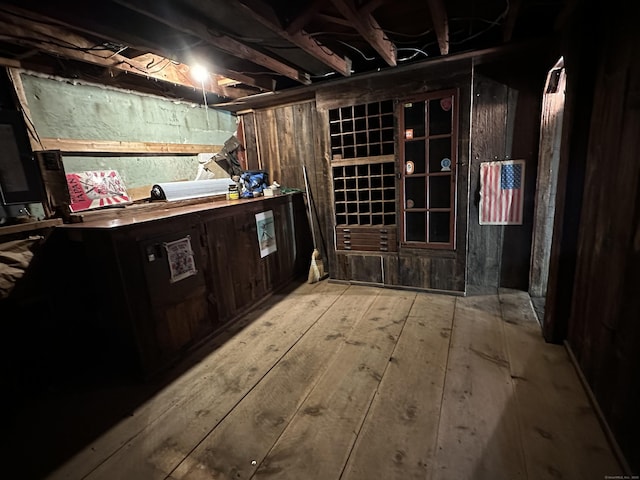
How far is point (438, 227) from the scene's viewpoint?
9.52ft

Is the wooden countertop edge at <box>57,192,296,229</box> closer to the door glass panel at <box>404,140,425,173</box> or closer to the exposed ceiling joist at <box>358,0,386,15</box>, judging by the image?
the door glass panel at <box>404,140,425,173</box>

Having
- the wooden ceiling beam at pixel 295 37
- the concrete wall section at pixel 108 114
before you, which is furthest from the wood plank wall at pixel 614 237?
the concrete wall section at pixel 108 114

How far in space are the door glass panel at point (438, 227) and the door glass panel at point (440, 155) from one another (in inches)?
16.6

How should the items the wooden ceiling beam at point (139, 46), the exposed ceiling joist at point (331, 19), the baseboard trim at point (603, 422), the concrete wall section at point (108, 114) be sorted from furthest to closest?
the concrete wall section at point (108, 114) → the exposed ceiling joist at point (331, 19) → the wooden ceiling beam at point (139, 46) → the baseboard trim at point (603, 422)

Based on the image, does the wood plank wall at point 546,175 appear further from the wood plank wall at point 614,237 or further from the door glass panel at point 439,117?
the wood plank wall at point 614,237

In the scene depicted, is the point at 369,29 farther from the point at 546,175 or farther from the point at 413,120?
the point at 546,175

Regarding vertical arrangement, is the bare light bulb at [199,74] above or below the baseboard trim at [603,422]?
above

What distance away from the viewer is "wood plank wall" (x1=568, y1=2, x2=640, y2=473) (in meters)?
1.22

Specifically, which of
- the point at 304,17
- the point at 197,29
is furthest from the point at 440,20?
the point at 197,29

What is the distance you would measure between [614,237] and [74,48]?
10.6 feet

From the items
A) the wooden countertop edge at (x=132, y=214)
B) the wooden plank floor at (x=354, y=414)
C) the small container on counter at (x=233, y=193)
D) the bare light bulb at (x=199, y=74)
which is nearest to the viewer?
the wooden plank floor at (x=354, y=414)

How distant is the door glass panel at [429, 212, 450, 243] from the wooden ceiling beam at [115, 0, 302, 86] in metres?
1.91

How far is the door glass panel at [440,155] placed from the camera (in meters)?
2.71

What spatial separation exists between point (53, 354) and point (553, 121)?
4125 millimetres
